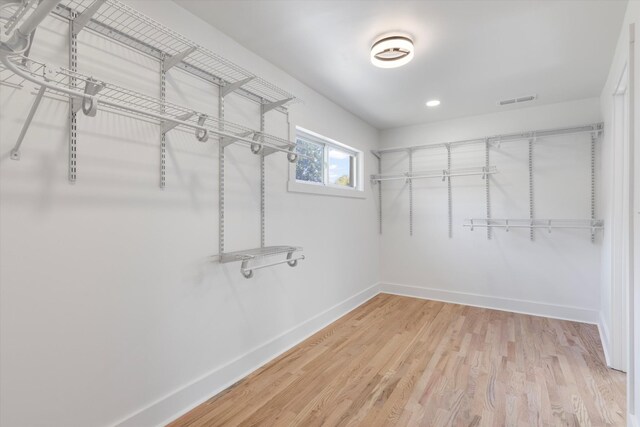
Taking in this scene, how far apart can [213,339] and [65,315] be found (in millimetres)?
841

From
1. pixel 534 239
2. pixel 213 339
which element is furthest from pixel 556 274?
pixel 213 339

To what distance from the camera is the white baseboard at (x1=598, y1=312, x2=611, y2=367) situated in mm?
2299

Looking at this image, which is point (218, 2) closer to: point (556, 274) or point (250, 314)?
point (250, 314)

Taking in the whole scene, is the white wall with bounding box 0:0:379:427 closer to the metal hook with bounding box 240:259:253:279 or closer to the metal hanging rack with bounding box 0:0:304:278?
the metal hanging rack with bounding box 0:0:304:278

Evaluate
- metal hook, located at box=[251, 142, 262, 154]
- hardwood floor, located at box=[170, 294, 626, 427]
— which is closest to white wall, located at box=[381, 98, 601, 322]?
hardwood floor, located at box=[170, 294, 626, 427]

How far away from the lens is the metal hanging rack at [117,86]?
858 mm

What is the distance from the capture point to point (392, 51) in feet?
6.80

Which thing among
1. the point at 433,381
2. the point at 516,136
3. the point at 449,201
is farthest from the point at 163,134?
the point at 516,136

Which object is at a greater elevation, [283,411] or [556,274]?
[556,274]

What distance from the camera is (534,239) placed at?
3332 millimetres

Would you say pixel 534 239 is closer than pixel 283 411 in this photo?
No

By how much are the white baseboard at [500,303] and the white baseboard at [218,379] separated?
1.48 metres

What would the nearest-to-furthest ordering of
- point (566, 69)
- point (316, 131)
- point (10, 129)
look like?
point (10, 129)
point (566, 69)
point (316, 131)

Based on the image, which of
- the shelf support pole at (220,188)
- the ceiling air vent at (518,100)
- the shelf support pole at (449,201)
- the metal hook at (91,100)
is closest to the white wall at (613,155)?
the ceiling air vent at (518,100)
